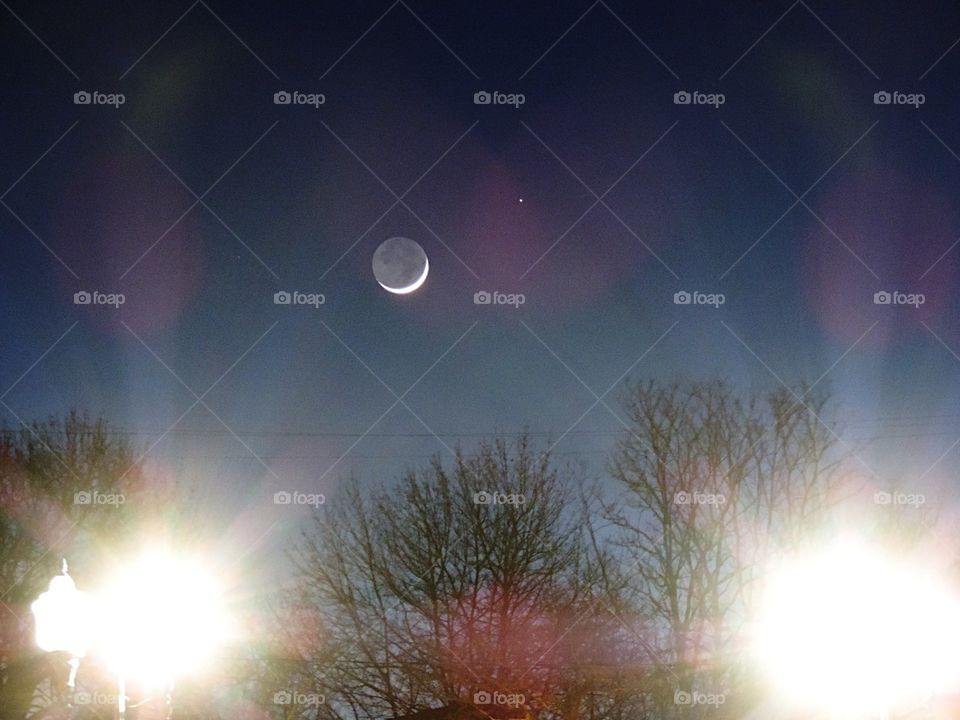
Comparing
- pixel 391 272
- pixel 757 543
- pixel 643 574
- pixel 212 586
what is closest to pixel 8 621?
pixel 212 586

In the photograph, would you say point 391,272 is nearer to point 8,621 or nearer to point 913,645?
point 913,645

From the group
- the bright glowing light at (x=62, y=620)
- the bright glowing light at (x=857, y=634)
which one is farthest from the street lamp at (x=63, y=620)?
the bright glowing light at (x=857, y=634)

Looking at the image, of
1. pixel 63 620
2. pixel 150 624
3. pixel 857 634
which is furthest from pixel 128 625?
pixel 857 634

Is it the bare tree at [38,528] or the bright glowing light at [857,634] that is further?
the bare tree at [38,528]

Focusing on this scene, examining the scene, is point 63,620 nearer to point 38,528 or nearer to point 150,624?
point 150,624

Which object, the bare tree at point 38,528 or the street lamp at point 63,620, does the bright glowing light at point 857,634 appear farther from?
the bare tree at point 38,528

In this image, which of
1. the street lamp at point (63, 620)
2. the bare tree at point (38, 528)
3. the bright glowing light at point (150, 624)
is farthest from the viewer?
the bare tree at point (38, 528)

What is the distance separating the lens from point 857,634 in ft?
24.6

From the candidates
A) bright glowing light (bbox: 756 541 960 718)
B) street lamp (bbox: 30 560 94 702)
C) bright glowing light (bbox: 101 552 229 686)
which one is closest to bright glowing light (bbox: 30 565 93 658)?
street lamp (bbox: 30 560 94 702)

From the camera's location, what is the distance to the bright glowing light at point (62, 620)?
613 centimetres

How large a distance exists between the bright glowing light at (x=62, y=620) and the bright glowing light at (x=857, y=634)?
553cm

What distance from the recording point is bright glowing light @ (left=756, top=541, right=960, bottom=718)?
741cm

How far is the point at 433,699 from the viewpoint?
33.5 feet

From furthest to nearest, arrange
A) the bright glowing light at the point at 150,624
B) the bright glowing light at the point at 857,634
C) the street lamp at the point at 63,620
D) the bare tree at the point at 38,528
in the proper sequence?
the bare tree at the point at 38,528 → the bright glowing light at the point at 857,634 → the bright glowing light at the point at 150,624 → the street lamp at the point at 63,620
